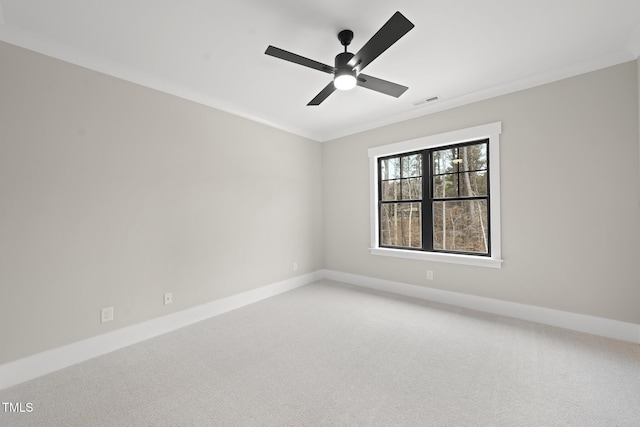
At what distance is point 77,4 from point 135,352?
277 cm

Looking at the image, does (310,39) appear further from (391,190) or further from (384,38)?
(391,190)

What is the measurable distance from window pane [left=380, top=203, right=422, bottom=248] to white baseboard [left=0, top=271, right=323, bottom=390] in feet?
7.13

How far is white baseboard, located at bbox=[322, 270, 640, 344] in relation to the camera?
2.55 metres

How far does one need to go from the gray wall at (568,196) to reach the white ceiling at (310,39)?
0.93 ft

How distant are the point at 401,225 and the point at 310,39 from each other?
9.48ft

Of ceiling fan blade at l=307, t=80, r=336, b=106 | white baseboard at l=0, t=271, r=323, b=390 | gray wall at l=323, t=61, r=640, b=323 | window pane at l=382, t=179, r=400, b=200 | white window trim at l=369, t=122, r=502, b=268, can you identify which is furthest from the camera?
window pane at l=382, t=179, r=400, b=200

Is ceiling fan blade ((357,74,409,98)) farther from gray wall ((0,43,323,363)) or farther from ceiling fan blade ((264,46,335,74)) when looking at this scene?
gray wall ((0,43,323,363))

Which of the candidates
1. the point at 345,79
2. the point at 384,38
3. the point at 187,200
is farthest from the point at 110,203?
the point at 384,38

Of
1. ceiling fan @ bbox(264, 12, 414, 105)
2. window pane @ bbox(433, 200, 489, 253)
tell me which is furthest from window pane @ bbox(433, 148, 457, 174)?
ceiling fan @ bbox(264, 12, 414, 105)

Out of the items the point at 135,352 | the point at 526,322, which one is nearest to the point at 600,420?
the point at 526,322

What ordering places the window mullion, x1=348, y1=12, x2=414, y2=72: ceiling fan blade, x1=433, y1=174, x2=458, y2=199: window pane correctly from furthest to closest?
the window mullion < x1=433, y1=174, x2=458, y2=199: window pane < x1=348, y1=12, x2=414, y2=72: ceiling fan blade

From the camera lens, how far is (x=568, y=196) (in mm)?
2779

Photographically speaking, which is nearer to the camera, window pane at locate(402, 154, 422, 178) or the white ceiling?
the white ceiling

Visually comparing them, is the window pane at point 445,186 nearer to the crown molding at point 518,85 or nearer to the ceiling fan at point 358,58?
the crown molding at point 518,85
